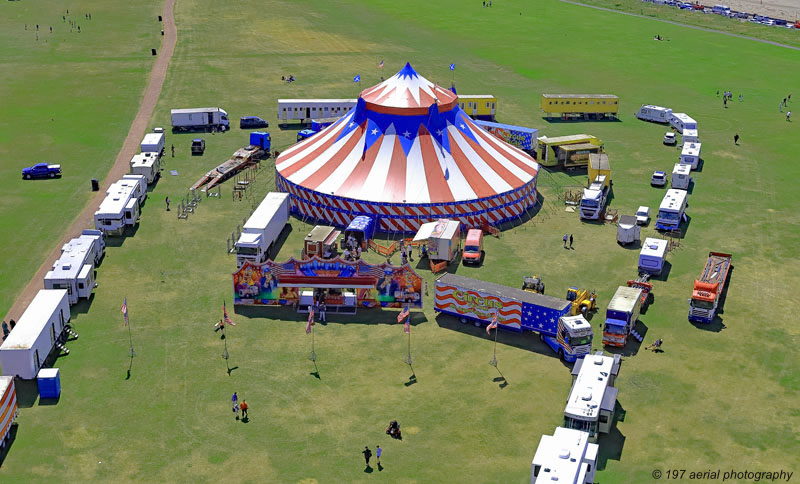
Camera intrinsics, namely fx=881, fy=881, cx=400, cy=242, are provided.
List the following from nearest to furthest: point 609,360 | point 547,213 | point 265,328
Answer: point 609,360 < point 265,328 < point 547,213

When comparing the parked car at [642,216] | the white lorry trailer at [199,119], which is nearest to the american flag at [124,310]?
the parked car at [642,216]

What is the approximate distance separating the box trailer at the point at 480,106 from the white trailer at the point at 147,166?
33.1 m

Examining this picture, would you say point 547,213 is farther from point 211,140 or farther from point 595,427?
point 211,140

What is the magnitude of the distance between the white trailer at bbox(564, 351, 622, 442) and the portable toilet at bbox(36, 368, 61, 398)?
24589 mm

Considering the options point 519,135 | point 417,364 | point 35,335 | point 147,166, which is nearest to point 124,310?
point 35,335

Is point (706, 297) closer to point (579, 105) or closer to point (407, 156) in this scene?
point (407, 156)

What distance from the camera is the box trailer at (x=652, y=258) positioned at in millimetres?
56906

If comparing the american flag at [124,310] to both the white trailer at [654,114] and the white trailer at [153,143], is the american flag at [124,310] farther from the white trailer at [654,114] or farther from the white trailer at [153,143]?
the white trailer at [654,114]

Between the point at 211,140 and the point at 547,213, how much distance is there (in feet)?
116

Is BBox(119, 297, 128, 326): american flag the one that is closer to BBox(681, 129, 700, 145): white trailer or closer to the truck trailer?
the truck trailer

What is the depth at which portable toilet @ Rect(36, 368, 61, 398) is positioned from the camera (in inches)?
1689

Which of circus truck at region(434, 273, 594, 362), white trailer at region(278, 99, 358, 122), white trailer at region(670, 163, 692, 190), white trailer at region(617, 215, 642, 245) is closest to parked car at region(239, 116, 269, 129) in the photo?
white trailer at region(278, 99, 358, 122)

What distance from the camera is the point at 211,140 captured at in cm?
8538

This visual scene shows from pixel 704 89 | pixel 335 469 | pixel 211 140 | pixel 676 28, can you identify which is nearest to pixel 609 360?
pixel 335 469
